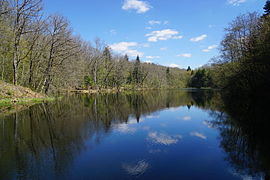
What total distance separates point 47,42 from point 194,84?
98538mm

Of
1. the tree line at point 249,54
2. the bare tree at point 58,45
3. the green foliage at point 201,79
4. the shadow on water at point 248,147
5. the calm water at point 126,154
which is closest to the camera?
the calm water at point 126,154

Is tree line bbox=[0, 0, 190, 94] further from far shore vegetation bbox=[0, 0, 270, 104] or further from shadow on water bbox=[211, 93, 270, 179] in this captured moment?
shadow on water bbox=[211, 93, 270, 179]

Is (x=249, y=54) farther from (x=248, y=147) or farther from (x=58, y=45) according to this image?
(x=58, y=45)

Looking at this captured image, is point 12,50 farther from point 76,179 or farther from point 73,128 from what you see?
point 76,179

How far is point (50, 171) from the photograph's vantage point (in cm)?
432

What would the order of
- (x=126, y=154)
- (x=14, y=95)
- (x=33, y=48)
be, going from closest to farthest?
(x=126, y=154)
(x=14, y=95)
(x=33, y=48)

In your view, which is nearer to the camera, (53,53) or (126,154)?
(126,154)

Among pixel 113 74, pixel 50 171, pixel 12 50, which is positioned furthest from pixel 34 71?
pixel 113 74

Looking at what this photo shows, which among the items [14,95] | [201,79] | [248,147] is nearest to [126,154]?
[248,147]

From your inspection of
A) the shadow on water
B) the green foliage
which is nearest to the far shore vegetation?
the shadow on water

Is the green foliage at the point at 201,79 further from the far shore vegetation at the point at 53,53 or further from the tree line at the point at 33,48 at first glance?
the tree line at the point at 33,48

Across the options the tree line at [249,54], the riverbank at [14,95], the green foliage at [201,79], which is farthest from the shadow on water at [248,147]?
the green foliage at [201,79]

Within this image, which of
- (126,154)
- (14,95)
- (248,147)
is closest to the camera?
(126,154)

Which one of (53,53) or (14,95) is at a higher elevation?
(53,53)
